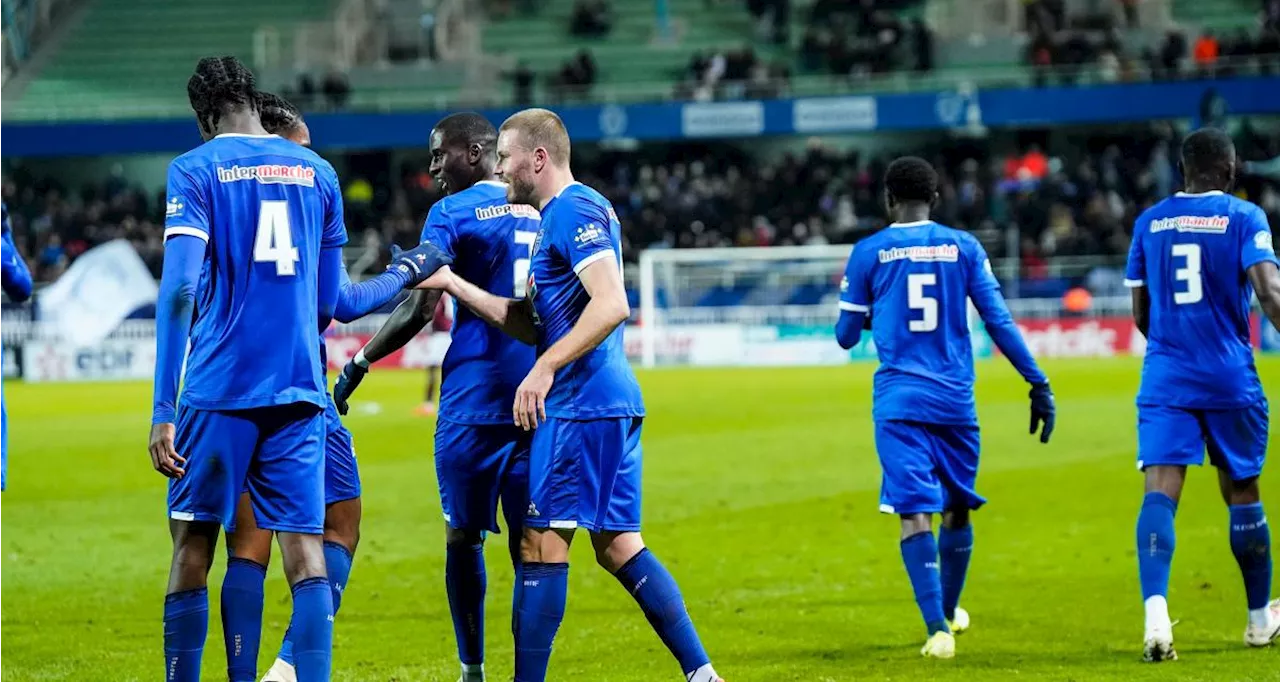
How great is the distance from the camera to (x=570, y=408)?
235 inches

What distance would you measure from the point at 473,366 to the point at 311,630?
144 cm

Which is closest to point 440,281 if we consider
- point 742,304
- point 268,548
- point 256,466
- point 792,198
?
point 256,466

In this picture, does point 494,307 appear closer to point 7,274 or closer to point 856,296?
point 7,274

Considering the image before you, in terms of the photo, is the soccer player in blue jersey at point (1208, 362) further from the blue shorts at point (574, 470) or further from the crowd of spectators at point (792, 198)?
the crowd of spectators at point (792, 198)

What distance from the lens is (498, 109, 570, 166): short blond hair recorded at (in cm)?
602

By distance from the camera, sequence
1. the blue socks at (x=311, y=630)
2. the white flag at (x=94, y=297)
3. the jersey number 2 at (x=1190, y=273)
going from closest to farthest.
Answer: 1. the blue socks at (x=311, y=630)
2. the jersey number 2 at (x=1190, y=273)
3. the white flag at (x=94, y=297)

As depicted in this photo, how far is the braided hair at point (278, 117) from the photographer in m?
6.64

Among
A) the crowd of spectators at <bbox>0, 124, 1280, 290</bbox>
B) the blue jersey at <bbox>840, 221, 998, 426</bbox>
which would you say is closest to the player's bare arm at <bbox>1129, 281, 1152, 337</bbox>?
the blue jersey at <bbox>840, 221, 998, 426</bbox>

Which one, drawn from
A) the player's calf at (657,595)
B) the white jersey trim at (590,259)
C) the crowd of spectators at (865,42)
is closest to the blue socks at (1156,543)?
the player's calf at (657,595)

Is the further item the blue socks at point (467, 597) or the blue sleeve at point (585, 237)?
the blue socks at point (467, 597)

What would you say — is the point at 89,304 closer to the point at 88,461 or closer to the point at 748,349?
the point at 748,349

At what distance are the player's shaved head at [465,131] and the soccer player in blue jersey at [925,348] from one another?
214cm

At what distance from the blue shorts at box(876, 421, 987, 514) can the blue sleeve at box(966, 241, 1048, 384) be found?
385mm

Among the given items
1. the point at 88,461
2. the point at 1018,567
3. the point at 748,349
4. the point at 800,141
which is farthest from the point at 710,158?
the point at 1018,567
